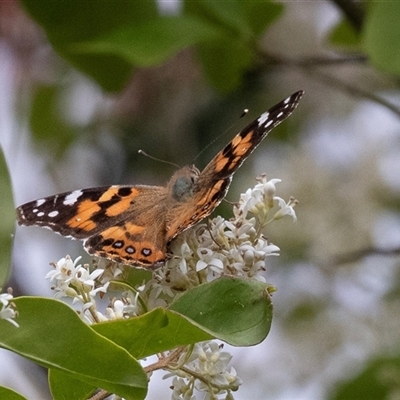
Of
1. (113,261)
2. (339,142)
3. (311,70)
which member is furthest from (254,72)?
(113,261)

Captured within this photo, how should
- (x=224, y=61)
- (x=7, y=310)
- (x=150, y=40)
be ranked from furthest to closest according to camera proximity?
(x=224, y=61) < (x=150, y=40) < (x=7, y=310)

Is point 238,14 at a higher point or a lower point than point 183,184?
higher

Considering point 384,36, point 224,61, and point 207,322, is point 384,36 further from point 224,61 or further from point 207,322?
point 207,322

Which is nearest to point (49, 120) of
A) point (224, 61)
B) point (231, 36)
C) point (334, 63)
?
→ point (224, 61)

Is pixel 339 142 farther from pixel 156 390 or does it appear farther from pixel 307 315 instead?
pixel 156 390

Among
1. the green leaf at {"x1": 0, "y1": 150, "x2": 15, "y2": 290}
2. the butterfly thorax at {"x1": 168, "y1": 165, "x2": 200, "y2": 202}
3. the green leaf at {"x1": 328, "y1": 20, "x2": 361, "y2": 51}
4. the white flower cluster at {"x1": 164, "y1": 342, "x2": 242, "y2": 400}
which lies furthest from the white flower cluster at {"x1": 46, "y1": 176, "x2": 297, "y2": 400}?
the green leaf at {"x1": 328, "y1": 20, "x2": 361, "y2": 51}

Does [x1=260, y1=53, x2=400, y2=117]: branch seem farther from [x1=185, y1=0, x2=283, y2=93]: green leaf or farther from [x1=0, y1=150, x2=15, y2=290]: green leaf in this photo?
[x1=0, y1=150, x2=15, y2=290]: green leaf
